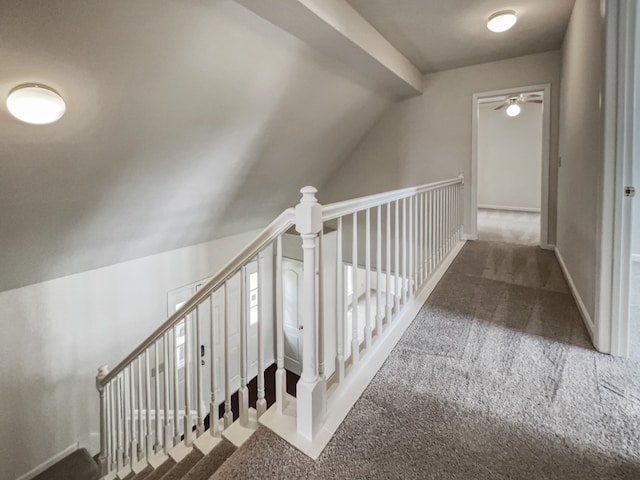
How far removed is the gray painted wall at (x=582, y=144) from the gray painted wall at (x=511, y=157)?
11.9ft

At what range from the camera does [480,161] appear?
24.1 feet

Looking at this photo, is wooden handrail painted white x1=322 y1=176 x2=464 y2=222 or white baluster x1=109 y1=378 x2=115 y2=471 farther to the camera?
white baluster x1=109 y1=378 x2=115 y2=471

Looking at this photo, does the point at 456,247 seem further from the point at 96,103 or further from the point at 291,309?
→ the point at 96,103

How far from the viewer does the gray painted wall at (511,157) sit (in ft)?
21.8

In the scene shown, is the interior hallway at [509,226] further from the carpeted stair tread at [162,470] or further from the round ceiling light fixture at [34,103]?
the round ceiling light fixture at [34,103]

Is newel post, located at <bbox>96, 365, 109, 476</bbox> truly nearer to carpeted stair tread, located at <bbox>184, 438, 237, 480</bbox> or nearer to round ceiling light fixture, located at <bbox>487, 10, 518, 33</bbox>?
carpeted stair tread, located at <bbox>184, 438, 237, 480</bbox>

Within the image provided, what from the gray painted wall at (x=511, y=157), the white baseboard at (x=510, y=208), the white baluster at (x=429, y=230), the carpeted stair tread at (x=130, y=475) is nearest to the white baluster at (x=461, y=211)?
the white baluster at (x=429, y=230)

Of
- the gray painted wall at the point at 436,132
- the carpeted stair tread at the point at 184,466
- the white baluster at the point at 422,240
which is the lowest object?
the carpeted stair tread at the point at 184,466

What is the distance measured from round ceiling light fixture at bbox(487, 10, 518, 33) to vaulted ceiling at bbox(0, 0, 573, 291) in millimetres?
85

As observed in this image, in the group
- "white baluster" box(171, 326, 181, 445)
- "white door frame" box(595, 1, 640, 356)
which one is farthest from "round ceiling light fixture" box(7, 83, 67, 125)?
"white door frame" box(595, 1, 640, 356)

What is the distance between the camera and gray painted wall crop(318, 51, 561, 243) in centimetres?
394

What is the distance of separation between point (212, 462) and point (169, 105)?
7.22 feet

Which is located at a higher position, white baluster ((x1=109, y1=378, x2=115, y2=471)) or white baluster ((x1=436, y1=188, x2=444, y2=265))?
white baluster ((x1=436, y1=188, x2=444, y2=265))

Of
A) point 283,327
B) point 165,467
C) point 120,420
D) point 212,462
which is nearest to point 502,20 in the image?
point 283,327
